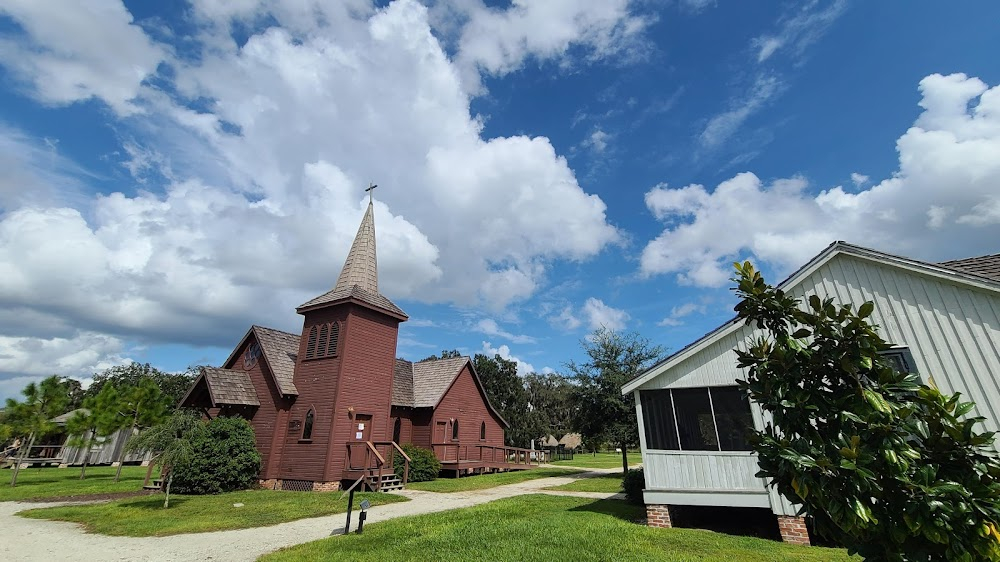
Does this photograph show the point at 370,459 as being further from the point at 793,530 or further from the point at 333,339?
the point at 793,530

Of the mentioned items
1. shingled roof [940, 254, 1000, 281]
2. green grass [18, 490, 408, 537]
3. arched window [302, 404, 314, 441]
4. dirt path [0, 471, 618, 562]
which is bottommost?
dirt path [0, 471, 618, 562]

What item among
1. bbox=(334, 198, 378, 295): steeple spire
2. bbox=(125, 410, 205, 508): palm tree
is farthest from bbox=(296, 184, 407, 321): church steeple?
bbox=(125, 410, 205, 508): palm tree

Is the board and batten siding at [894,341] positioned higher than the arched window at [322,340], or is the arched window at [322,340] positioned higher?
the arched window at [322,340]

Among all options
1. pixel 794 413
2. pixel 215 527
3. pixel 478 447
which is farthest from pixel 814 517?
pixel 478 447

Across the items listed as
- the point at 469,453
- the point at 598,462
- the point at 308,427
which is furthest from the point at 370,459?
the point at 598,462

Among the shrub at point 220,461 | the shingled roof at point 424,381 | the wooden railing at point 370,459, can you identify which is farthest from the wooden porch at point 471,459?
the shrub at point 220,461

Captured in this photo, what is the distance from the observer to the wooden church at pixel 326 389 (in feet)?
60.1

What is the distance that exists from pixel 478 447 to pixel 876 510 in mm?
26348

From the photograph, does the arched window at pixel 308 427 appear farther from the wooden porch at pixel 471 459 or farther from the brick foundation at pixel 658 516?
the brick foundation at pixel 658 516

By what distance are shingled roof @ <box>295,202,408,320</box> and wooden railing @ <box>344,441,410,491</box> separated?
618 centimetres

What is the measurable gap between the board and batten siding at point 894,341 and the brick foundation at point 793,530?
0.62ft

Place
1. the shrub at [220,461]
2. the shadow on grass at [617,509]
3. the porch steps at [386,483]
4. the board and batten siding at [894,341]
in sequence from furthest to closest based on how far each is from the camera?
the porch steps at [386,483]
the shrub at [220,461]
the shadow on grass at [617,509]
the board and batten siding at [894,341]

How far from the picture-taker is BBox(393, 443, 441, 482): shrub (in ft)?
69.1

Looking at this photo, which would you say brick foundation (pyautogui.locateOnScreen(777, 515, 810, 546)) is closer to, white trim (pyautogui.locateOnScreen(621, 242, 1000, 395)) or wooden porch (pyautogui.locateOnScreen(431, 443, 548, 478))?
white trim (pyautogui.locateOnScreen(621, 242, 1000, 395))
